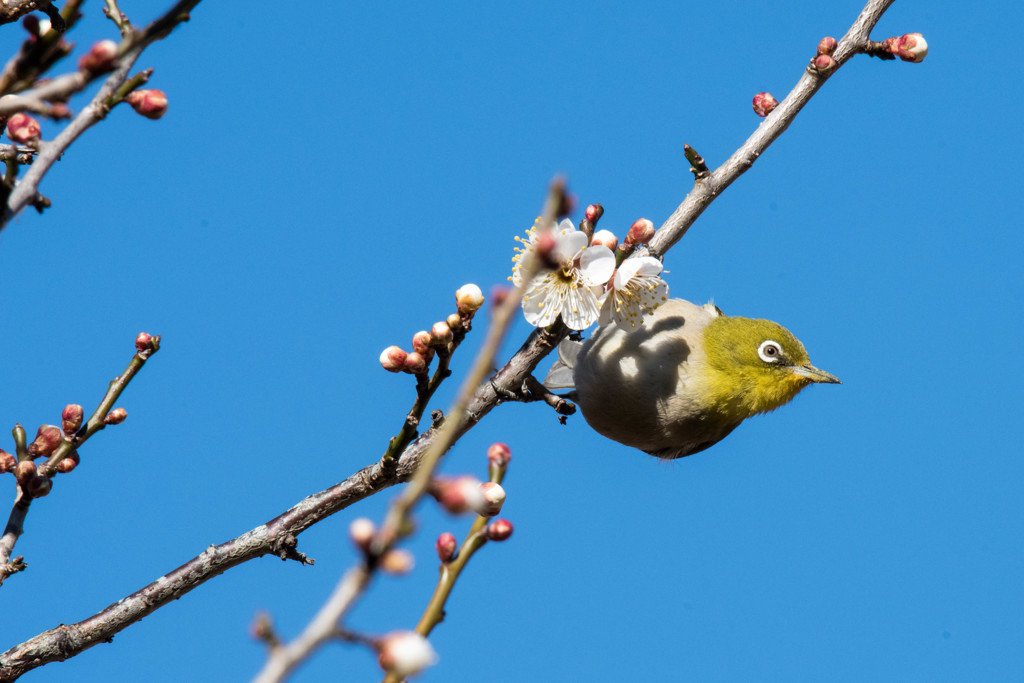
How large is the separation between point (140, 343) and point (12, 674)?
1.41 m

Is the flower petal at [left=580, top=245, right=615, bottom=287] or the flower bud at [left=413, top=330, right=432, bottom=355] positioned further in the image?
the flower petal at [left=580, top=245, right=615, bottom=287]

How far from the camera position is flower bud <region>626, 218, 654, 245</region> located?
4.43m

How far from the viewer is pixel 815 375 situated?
646 cm

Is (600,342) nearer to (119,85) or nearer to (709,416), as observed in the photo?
(709,416)

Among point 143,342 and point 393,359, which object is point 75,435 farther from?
point 393,359

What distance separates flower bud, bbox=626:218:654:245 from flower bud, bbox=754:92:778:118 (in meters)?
0.94

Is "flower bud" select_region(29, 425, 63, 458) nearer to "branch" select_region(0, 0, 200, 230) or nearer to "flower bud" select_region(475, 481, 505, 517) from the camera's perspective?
"branch" select_region(0, 0, 200, 230)

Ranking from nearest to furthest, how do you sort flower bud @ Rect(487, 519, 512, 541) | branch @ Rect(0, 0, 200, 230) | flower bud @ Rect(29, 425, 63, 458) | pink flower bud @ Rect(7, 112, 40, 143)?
branch @ Rect(0, 0, 200, 230)
flower bud @ Rect(487, 519, 512, 541)
pink flower bud @ Rect(7, 112, 40, 143)
flower bud @ Rect(29, 425, 63, 458)

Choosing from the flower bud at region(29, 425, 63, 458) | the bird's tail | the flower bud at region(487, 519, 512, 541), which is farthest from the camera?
the bird's tail

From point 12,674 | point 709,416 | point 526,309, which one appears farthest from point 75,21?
point 709,416

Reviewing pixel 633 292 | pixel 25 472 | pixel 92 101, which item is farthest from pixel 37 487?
pixel 633 292

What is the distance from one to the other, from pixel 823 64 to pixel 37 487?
396 centimetres

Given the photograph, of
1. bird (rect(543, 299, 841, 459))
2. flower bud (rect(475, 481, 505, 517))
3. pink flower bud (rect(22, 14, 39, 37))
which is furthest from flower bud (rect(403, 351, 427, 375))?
bird (rect(543, 299, 841, 459))

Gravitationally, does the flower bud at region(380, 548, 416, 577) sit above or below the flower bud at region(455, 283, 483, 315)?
below
